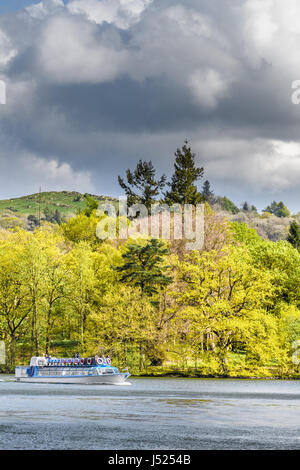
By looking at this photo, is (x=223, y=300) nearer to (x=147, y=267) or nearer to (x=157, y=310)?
(x=157, y=310)

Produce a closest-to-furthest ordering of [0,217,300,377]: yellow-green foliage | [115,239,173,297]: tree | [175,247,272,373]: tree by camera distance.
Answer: [175,247,272,373]: tree < [0,217,300,377]: yellow-green foliage < [115,239,173,297]: tree

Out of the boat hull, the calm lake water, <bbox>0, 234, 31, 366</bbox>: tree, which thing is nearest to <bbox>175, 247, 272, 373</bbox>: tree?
the boat hull

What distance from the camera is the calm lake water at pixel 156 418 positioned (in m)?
39.6

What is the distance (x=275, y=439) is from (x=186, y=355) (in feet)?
178

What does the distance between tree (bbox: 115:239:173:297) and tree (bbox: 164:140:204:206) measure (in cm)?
5647

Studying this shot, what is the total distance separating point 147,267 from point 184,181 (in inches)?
2504

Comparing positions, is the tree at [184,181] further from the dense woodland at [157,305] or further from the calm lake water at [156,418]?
the calm lake water at [156,418]

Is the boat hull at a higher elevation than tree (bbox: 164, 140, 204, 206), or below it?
below

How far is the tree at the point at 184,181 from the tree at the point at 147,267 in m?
56.5

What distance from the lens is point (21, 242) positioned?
117875mm

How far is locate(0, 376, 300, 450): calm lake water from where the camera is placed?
130 feet

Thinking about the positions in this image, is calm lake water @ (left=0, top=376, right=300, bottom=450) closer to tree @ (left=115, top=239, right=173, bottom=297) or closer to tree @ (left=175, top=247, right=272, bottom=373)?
tree @ (left=175, top=247, right=272, bottom=373)

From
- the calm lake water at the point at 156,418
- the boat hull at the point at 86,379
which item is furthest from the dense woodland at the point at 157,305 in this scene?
the calm lake water at the point at 156,418
